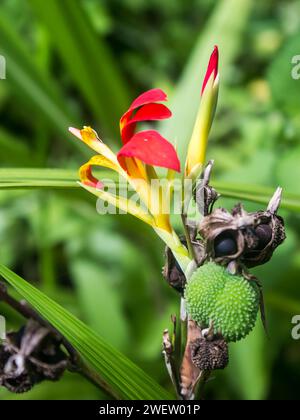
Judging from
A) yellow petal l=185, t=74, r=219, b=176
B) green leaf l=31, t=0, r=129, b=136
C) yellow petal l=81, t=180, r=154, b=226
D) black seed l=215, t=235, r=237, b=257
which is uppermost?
green leaf l=31, t=0, r=129, b=136

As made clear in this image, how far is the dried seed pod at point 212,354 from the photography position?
0.51 meters

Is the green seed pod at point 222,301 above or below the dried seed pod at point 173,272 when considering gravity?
below

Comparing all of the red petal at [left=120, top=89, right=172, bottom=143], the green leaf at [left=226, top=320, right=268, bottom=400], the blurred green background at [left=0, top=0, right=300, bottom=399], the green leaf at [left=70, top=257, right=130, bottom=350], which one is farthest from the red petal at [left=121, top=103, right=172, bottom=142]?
the green leaf at [left=70, top=257, right=130, bottom=350]

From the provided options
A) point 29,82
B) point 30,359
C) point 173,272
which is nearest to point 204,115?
point 173,272

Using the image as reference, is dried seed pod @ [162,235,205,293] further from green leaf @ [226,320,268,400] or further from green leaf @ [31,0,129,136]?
green leaf @ [31,0,129,136]

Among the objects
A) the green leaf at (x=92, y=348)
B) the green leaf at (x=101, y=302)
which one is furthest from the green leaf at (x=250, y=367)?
the green leaf at (x=92, y=348)

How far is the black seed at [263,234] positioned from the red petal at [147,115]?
0.11 meters

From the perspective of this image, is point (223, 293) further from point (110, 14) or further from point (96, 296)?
point (110, 14)

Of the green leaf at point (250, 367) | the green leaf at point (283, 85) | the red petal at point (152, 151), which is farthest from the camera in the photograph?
the green leaf at point (283, 85)

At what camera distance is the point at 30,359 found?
59cm

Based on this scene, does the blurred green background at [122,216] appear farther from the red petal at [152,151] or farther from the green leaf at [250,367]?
the red petal at [152,151]

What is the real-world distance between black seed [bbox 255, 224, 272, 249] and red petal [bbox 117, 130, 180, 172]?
0.09 metres

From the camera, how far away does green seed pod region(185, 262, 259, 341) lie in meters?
0.49

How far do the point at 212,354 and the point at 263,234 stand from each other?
3.8 inches
